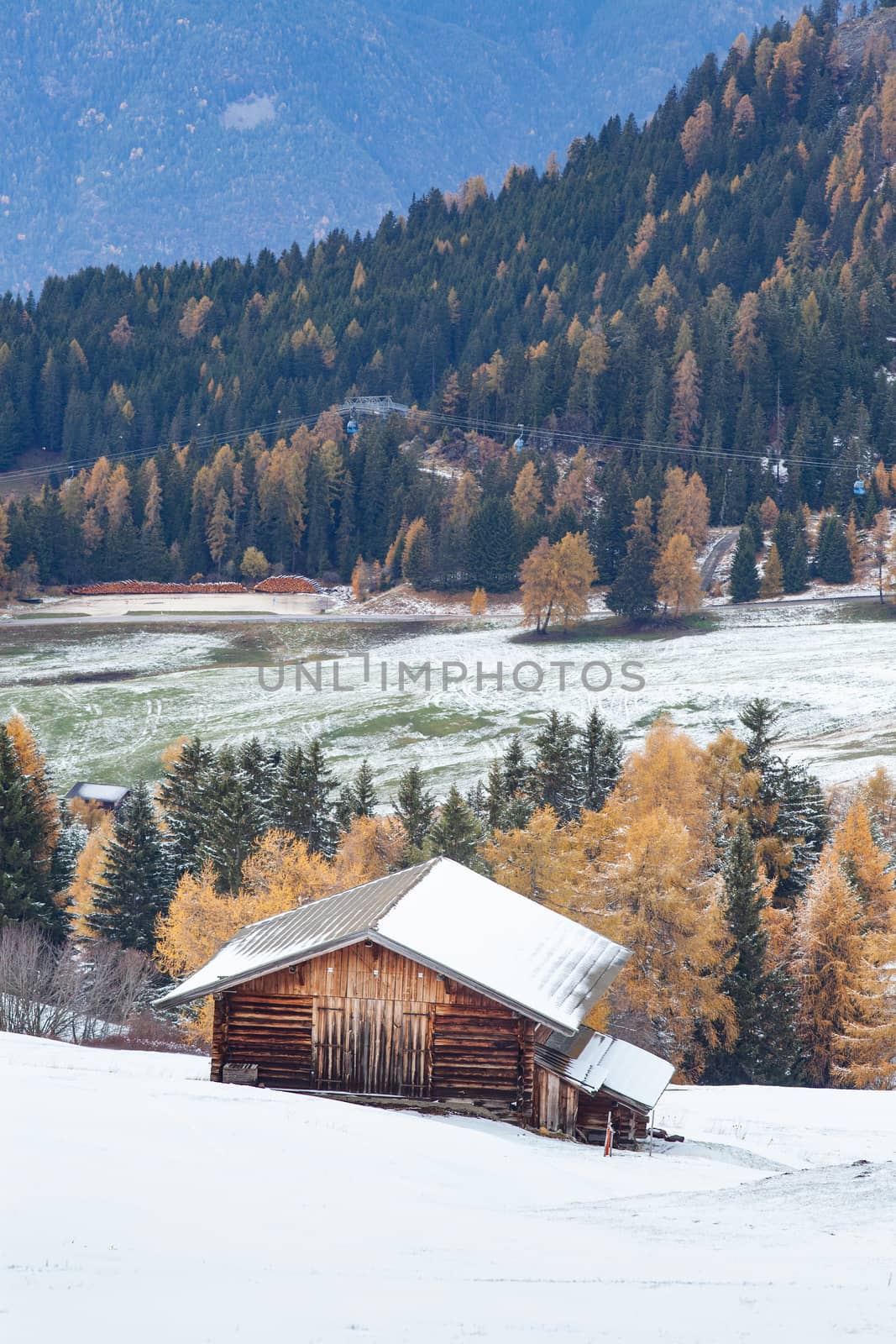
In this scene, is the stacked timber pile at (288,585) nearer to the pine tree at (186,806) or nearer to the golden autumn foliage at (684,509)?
the golden autumn foliage at (684,509)

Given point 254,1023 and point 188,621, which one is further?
point 188,621

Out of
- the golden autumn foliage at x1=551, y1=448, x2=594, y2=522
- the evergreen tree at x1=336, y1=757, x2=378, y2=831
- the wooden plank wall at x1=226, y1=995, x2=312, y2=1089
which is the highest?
the golden autumn foliage at x1=551, y1=448, x2=594, y2=522

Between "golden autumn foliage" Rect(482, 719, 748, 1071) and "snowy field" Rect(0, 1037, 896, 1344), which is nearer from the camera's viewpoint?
"snowy field" Rect(0, 1037, 896, 1344)

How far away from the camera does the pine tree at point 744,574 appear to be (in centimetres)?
13162

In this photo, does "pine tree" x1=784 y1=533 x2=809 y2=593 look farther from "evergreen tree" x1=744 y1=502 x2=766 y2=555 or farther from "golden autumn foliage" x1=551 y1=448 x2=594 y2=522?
"golden autumn foliage" x1=551 y1=448 x2=594 y2=522

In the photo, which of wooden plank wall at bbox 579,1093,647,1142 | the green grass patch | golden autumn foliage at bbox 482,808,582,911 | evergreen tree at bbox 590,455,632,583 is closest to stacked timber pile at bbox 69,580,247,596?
evergreen tree at bbox 590,455,632,583

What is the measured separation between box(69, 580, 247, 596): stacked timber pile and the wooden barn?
130m

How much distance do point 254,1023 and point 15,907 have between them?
24838 mm

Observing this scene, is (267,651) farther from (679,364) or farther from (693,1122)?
(693,1122)

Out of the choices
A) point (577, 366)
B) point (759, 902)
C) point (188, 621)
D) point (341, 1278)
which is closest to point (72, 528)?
point (188, 621)

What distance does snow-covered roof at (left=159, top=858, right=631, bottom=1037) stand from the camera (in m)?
25.3

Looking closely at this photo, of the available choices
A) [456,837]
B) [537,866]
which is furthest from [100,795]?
[537,866]

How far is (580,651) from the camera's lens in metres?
116

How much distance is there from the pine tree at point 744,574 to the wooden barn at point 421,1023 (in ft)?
354
